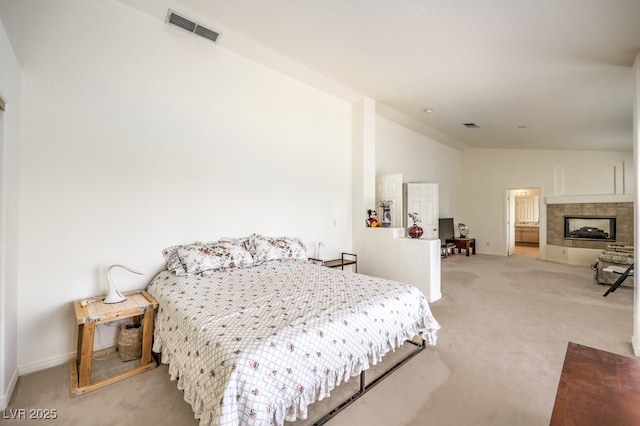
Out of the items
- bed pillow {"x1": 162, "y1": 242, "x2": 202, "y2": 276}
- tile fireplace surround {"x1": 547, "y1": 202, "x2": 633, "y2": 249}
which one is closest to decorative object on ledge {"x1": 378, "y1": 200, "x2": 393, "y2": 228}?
bed pillow {"x1": 162, "y1": 242, "x2": 202, "y2": 276}

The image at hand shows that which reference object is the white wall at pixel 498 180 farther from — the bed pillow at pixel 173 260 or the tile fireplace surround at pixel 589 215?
the bed pillow at pixel 173 260

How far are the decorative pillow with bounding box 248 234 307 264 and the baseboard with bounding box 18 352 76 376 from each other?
1.79m

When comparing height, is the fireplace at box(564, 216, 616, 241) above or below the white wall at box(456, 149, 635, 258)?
below

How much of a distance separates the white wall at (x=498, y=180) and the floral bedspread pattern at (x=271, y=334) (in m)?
6.84

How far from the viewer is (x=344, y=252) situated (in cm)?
493

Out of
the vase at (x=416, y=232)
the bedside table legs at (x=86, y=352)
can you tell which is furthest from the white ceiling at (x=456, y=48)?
the bedside table legs at (x=86, y=352)

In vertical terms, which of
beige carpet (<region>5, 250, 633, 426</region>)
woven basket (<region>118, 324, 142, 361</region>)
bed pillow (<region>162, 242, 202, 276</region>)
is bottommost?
beige carpet (<region>5, 250, 633, 426</region>)

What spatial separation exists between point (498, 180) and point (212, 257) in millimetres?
8132

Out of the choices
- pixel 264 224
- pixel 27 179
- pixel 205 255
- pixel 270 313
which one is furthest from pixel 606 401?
pixel 27 179

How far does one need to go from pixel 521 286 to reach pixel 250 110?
5.11m

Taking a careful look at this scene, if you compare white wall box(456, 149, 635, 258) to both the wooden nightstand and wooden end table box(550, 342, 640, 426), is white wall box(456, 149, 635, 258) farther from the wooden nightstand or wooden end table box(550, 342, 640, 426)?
the wooden nightstand

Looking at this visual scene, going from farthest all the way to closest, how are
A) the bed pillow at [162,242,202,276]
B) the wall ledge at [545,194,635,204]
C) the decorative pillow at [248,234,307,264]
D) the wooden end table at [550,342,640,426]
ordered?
1. the wall ledge at [545,194,635,204]
2. the decorative pillow at [248,234,307,264]
3. the bed pillow at [162,242,202,276]
4. the wooden end table at [550,342,640,426]

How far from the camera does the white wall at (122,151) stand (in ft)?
7.64

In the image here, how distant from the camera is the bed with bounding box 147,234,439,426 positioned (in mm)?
1414
